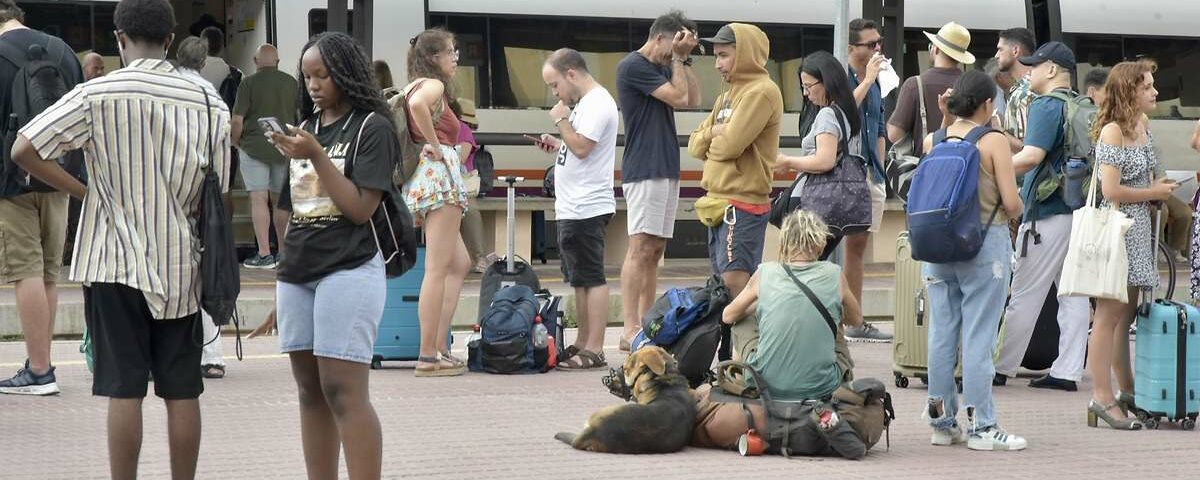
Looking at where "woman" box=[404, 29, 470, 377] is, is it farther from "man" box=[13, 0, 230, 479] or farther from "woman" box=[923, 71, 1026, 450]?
"man" box=[13, 0, 230, 479]

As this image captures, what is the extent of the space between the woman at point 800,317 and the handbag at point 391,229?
7.24 ft

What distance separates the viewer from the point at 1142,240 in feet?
26.0

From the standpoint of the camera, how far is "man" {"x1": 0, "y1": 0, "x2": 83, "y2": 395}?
8086mm

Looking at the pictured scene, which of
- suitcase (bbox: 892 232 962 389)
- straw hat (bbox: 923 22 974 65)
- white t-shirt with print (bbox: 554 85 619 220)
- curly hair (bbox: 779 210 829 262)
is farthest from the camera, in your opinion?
straw hat (bbox: 923 22 974 65)

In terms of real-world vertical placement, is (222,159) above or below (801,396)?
above

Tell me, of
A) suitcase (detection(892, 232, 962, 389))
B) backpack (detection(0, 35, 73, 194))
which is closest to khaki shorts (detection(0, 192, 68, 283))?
backpack (detection(0, 35, 73, 194))

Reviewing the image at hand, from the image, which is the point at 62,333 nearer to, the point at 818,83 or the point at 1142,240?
the point at 818,83

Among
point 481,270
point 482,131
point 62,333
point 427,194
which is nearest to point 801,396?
point 427,194

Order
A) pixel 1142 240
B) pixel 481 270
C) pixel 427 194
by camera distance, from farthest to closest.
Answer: pixel 481 270
pixel 427 194
pixel 1142 240

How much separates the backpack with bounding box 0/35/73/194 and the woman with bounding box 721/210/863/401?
3328 millimetres

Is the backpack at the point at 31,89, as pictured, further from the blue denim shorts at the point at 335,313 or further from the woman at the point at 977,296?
the woman at the point at 977,296

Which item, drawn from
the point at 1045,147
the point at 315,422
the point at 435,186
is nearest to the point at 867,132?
the point at 1045,147

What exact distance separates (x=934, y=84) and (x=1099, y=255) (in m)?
3.30

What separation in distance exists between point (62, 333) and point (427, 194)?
4106mm
